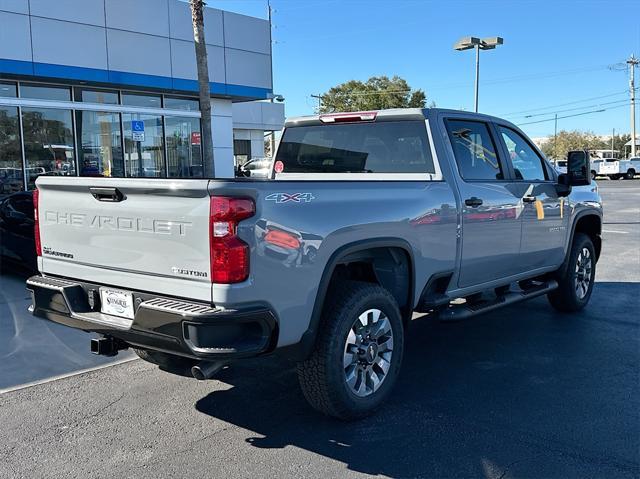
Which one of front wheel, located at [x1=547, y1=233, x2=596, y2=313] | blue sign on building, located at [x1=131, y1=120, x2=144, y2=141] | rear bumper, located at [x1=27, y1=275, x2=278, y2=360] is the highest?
blue sign on building, located at [x1=131, y1=120, x2=144, y2=141]

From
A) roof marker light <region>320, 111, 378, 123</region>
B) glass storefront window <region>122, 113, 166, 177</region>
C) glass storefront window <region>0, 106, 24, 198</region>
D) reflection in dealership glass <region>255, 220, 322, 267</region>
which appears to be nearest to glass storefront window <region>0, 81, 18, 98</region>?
glass storefront window <region>0, 106, 24, 198</region>

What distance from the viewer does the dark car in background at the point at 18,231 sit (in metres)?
7.78

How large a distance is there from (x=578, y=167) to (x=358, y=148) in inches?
94.5

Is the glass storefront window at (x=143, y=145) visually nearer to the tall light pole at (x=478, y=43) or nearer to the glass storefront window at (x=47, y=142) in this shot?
the glass storefront window at (x=47, y=142)

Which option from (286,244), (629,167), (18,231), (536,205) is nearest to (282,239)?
(286,244)

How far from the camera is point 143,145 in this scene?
16016 millimetres

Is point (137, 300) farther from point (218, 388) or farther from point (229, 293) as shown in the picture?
point (218, 388)

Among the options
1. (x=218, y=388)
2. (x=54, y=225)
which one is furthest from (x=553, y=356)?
(x=54, y=225)

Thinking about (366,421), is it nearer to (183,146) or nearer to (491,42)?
(183,146)

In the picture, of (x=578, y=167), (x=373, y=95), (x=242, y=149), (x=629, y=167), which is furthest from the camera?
(x=373, y=95)

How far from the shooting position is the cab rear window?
494cm

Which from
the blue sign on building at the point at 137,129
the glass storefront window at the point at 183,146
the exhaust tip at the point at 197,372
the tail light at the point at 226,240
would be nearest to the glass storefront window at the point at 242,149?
the glass storefront window at the point at 183,146

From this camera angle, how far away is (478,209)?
4.93m

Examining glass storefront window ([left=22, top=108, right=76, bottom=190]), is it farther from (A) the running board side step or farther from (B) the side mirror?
(B) the side mirror
